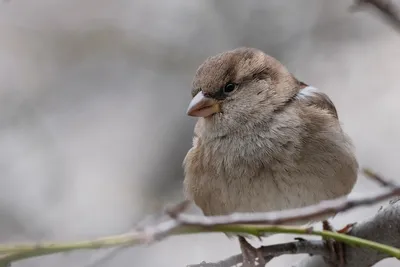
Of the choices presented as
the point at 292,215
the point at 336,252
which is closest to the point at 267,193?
the point at 336,252

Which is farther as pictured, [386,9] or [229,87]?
[229,87]

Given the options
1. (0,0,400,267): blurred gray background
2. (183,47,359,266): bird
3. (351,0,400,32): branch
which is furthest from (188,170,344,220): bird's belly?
(0,0,400,267): blurred gray background

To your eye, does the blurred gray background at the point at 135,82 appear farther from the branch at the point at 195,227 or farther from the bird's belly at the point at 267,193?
the branch at the point at 195,227

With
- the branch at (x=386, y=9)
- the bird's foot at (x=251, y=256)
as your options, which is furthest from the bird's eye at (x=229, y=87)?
the branch at (x=386, y=9)

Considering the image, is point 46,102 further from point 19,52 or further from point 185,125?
point 185,125

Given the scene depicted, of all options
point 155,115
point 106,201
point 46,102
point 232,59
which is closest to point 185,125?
point 155,115

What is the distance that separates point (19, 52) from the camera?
14.8 feet

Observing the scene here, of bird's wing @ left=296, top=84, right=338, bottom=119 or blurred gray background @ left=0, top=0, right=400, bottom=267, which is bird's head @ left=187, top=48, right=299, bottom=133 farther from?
blurred gray background @ left=0, top=0, right=400, bottom=267

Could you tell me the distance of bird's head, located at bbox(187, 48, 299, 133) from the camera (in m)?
1.88

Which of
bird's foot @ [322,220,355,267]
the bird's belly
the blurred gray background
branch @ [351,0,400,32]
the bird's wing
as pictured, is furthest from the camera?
the blurred gray background

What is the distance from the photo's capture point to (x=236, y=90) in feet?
6.34

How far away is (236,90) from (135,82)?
8.50 feet

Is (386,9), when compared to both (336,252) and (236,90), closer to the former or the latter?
(336,252)

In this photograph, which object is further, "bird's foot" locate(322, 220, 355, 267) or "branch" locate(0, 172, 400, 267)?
"bird's foot" locate(322, 220, 355, 267)
